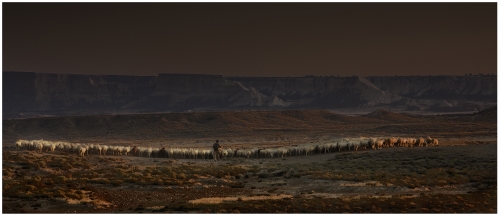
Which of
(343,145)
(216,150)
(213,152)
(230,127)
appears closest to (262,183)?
(216,150)

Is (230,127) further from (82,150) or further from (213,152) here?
(82,150)

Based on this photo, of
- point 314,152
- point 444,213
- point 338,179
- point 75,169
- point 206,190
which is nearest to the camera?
point 444,213

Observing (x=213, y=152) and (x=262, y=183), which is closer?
(x=262, y=183)

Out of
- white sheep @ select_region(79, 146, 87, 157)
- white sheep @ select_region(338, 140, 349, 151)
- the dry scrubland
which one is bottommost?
the dry scrubland

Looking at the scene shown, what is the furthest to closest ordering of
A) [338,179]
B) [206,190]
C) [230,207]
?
[338,179]
[206,190]
[230,207]

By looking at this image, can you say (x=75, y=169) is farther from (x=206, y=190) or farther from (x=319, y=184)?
(x=319, y=184)

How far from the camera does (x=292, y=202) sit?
2864 centimetres

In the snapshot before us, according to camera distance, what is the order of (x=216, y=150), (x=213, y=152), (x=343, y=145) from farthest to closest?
(x=343, y=145)
(x=213, y=152)
(x=216, y=150)

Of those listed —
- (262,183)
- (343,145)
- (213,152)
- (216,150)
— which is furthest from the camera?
(343,145)

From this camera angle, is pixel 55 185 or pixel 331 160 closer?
pixel 55 185

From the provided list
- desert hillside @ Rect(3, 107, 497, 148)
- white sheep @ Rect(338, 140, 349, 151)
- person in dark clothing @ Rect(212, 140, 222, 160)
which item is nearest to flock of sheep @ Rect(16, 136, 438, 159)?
white sheep @ Rect(338, 140, 349, 151)

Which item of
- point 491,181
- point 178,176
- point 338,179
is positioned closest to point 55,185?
point 178,176

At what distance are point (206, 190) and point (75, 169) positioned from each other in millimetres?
11205

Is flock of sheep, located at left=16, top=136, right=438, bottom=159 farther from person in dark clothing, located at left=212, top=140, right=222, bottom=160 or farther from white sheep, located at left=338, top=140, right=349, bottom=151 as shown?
person in dark clothing, located at left=212, top=140, right=222, bottom=160
